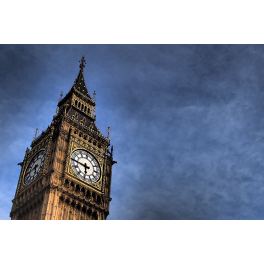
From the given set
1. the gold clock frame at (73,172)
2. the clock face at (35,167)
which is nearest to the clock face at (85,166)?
the gold clock frame at (73,172)

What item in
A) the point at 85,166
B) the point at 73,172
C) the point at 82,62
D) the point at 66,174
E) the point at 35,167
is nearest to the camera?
the point at 66,174

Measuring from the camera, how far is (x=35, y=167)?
217 feet

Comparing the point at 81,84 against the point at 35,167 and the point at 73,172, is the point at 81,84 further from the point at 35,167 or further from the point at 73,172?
the point at 73,172

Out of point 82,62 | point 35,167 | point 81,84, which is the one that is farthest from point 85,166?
point 82,62

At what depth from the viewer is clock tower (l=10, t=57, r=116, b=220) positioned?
2355 inches

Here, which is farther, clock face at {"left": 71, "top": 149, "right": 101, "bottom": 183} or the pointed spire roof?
the pointed spire roof

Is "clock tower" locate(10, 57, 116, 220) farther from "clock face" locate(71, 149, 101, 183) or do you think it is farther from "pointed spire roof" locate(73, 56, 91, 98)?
"pointed spire roof" locate(73, 56, 91, 98)

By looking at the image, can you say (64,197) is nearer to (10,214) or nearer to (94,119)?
(10,214)

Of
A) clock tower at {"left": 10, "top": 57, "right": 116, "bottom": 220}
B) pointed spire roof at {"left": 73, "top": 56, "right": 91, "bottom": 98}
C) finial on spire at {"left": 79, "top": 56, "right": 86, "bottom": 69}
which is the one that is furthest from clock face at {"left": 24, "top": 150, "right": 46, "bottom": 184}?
finial on spire at {"left": 79, "top": 56, "right": 86, "bottom": 69}

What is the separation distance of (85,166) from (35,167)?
779 cm

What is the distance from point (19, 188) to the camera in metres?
66.0

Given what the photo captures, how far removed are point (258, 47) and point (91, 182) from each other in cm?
3375

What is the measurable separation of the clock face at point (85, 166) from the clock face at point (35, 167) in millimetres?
4935

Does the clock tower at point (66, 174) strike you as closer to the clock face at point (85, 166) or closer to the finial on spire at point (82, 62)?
the clock face at point (85, 166)
